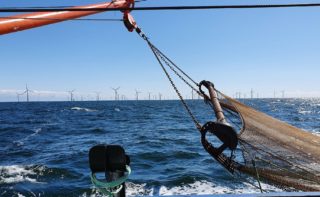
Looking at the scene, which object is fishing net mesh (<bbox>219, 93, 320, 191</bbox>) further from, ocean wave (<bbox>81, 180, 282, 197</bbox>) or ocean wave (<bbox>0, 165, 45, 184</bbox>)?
ocean wave (<bbox>0, 165, 45, 184</bbox>)

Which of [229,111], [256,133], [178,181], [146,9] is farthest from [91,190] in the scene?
[146,9]

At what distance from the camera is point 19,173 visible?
16.1 metres

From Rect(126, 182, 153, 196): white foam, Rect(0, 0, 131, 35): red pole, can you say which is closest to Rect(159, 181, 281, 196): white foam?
Rect(126, 182, 153, 196): white foam

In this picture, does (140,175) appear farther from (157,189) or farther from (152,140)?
(152,140)

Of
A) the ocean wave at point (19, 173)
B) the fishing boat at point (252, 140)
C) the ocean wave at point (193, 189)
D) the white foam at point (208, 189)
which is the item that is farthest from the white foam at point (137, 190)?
the fishing boat at point (252, 140)

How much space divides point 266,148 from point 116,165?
600cm

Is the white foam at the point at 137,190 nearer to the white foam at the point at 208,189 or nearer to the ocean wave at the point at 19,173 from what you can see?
the white foam at the point at 208,189

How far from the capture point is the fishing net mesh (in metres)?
7.33

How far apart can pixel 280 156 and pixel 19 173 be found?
42.9 feet

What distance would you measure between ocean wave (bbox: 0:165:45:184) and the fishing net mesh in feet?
35.0

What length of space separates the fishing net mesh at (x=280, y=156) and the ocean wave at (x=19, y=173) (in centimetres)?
1068

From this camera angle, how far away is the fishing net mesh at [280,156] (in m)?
7.33

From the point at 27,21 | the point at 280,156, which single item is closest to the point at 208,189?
the point at 280,156

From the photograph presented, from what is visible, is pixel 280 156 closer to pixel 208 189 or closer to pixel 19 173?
pixel 208 189
